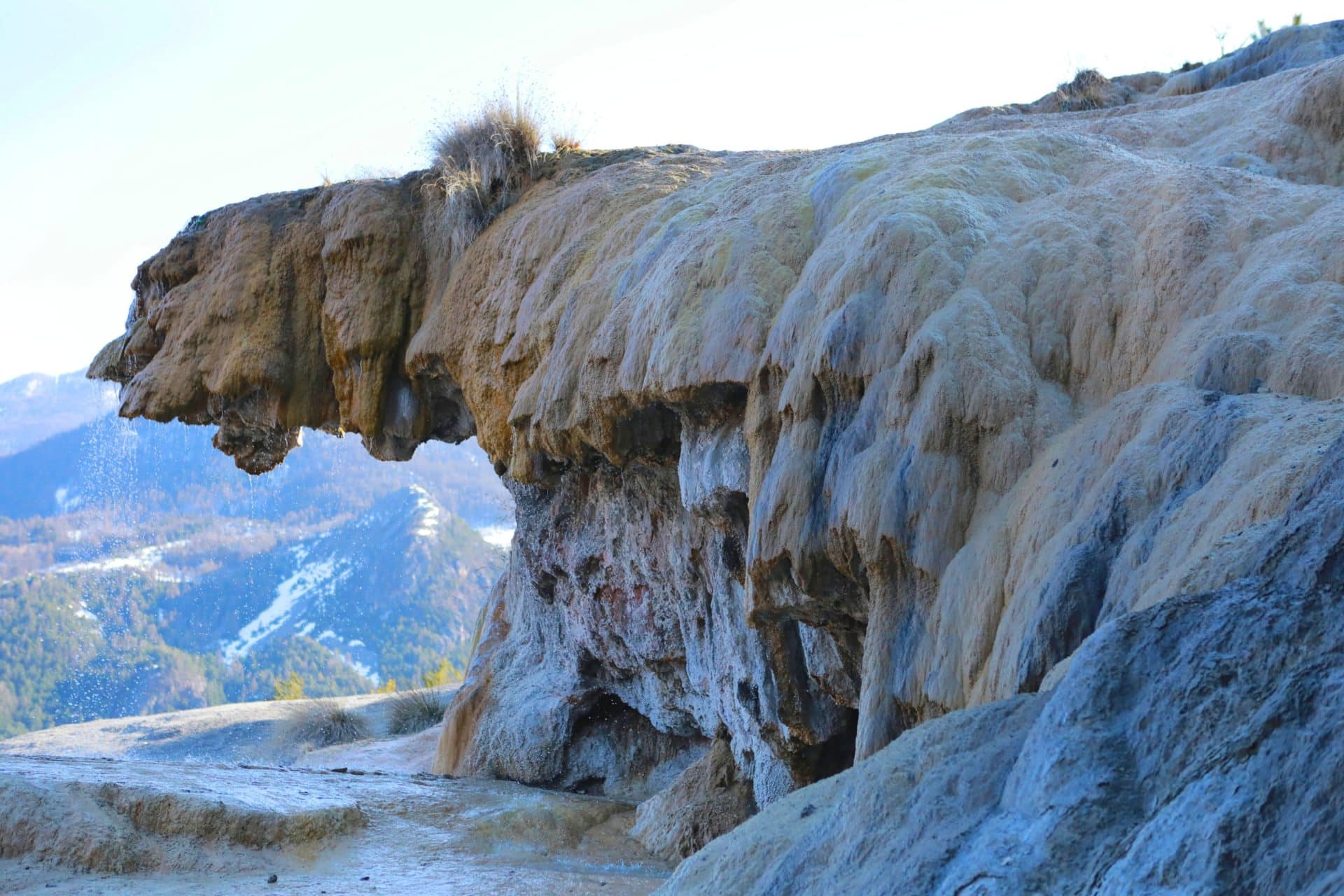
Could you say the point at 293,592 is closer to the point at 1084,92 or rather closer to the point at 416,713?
the point at 416,713

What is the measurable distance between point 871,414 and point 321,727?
601 inches

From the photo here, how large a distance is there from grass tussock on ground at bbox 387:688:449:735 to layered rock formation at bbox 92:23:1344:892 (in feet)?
20.6

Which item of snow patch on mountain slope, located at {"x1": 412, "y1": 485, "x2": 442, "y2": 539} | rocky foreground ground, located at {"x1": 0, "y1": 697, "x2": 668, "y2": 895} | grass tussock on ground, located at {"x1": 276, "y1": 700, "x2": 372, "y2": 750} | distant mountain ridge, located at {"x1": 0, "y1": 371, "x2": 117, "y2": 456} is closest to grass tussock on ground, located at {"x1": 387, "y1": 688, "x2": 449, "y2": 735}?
grass tussock on ground, located at {"x1": 276, "y1": 700, "x2": 372, "y2": 750}

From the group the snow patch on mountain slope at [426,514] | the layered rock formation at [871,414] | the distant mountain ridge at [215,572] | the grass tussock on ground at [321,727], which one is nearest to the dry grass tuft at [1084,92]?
the layered rock formation at [871,414]

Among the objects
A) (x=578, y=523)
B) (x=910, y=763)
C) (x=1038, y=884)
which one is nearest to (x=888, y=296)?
(x=910, y=763)

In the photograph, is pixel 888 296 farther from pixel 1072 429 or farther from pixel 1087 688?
pixel 1087 688

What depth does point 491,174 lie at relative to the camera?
40.0ft

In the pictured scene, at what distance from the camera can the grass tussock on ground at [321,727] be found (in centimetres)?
1878

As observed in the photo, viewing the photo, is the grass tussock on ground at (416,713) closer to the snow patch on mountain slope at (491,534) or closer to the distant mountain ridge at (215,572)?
the distant mountain ridge at (215,572)

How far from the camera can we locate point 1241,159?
686 centimetres

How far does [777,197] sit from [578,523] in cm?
452

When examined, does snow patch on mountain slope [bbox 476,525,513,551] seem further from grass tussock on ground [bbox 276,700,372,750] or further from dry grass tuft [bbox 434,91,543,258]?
dry grass tuft [bbox 434,91,543,258]

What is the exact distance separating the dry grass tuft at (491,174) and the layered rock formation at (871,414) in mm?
313

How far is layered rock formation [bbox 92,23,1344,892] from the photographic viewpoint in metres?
3.30
